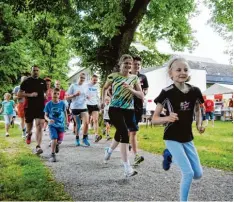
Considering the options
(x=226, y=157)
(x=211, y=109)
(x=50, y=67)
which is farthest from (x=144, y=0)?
(x=50, y=67)

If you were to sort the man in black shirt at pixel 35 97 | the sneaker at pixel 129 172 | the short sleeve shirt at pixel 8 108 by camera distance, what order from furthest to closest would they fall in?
the short sleeve shirt at pixel 8 108
the man in black shirt at pixel 35 97
the sneaker at pixel 129 172

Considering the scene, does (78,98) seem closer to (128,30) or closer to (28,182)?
(28,182)

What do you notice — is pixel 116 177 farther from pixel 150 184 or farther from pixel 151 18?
pixel 151 18

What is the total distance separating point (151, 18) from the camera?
2261cm

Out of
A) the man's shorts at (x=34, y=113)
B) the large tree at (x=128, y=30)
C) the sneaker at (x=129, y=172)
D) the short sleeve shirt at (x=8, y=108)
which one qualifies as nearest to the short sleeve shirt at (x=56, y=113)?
the man's shorts at (x=34, y=113)

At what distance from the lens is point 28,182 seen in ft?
17.1

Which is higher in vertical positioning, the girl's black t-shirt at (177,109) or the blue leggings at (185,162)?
the girl's black t-shirt at (177,109)

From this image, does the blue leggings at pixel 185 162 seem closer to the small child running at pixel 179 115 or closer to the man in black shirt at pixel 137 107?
the small child running at pixel 179 115

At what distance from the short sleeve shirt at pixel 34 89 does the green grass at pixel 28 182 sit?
135 cm

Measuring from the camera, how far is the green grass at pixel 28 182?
4426 mm

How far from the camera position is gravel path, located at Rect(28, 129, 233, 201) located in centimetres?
454

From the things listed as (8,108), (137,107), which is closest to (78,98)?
(137,107)

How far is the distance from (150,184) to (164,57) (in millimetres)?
22741

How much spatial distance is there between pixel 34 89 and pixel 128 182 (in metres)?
3.98
